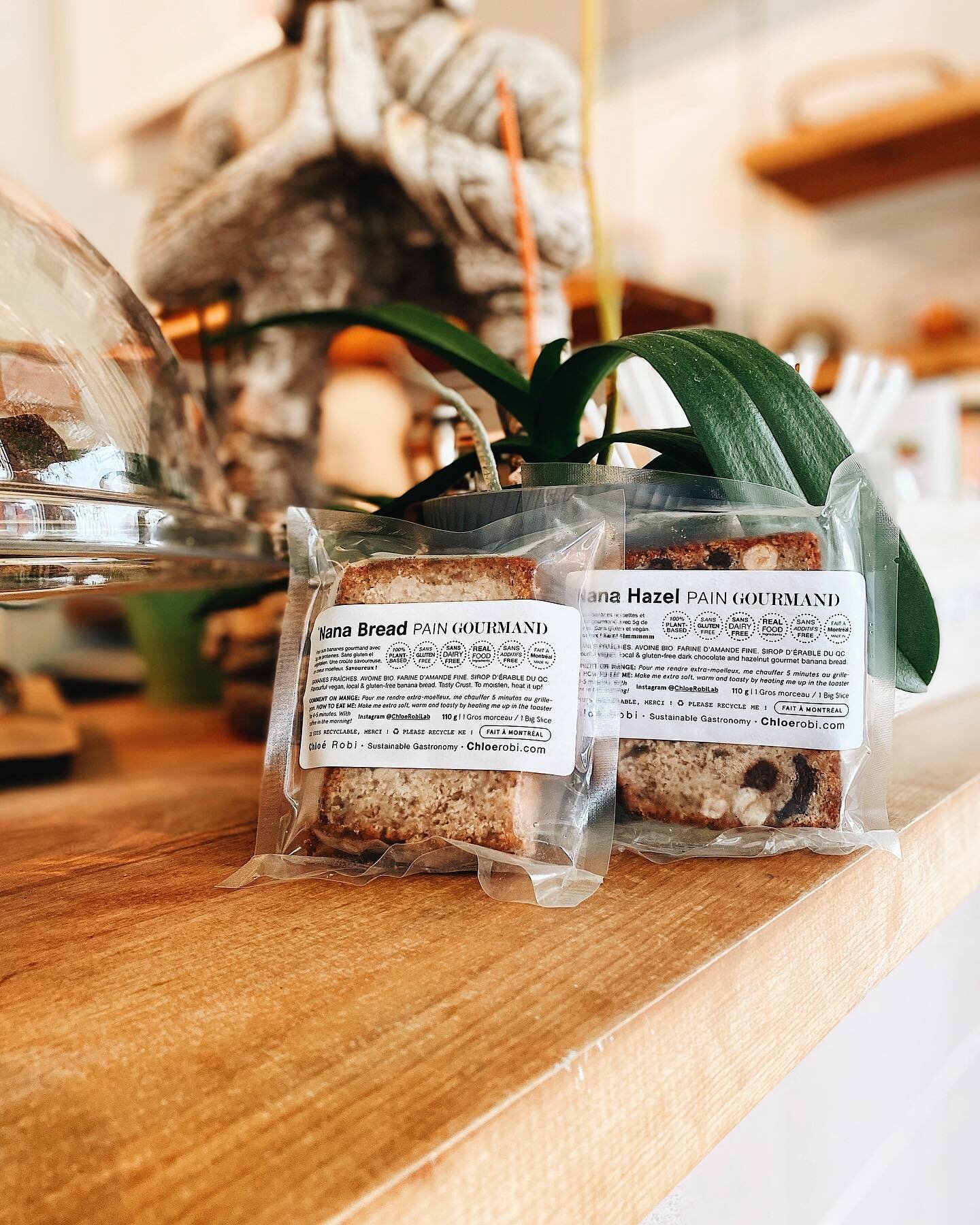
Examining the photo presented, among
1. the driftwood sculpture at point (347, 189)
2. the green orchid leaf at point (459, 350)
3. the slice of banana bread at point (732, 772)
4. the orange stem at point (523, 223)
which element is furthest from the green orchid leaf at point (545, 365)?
the driftwood sculpture at point (347, 189)

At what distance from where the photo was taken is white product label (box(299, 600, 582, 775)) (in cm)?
35

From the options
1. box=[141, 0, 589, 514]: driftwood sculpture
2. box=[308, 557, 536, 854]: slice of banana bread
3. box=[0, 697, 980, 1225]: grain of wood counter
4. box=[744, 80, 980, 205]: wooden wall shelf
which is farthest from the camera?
box=[744, 80, 980, 205]: wooden wall shelf

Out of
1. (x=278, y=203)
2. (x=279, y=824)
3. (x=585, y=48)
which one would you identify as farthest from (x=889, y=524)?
(x=278, y=203)

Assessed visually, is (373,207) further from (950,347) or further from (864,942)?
(950,347)

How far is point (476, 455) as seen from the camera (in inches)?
18.5

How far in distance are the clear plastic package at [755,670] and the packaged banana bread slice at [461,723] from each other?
0.02m

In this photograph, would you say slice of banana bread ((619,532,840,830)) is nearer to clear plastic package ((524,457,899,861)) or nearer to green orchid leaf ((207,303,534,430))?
clear plastic package ((524,457,899,861))

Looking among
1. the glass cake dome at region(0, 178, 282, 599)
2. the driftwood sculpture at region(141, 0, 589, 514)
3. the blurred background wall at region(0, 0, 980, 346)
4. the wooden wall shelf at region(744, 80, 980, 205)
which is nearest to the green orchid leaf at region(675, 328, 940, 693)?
Result: the glass cake dome at region(0, 178, 282, 599)

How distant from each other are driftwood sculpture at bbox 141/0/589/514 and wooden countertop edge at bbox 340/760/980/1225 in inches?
25.2

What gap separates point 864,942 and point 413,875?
0.18 m

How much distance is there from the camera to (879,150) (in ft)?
7.74

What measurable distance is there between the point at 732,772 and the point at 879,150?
2510 millimetres

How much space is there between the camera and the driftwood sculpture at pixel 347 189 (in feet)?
2.80

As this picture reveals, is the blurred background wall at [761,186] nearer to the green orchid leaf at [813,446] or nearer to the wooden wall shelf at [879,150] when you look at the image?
the wooden wall shelf at [879,150]
